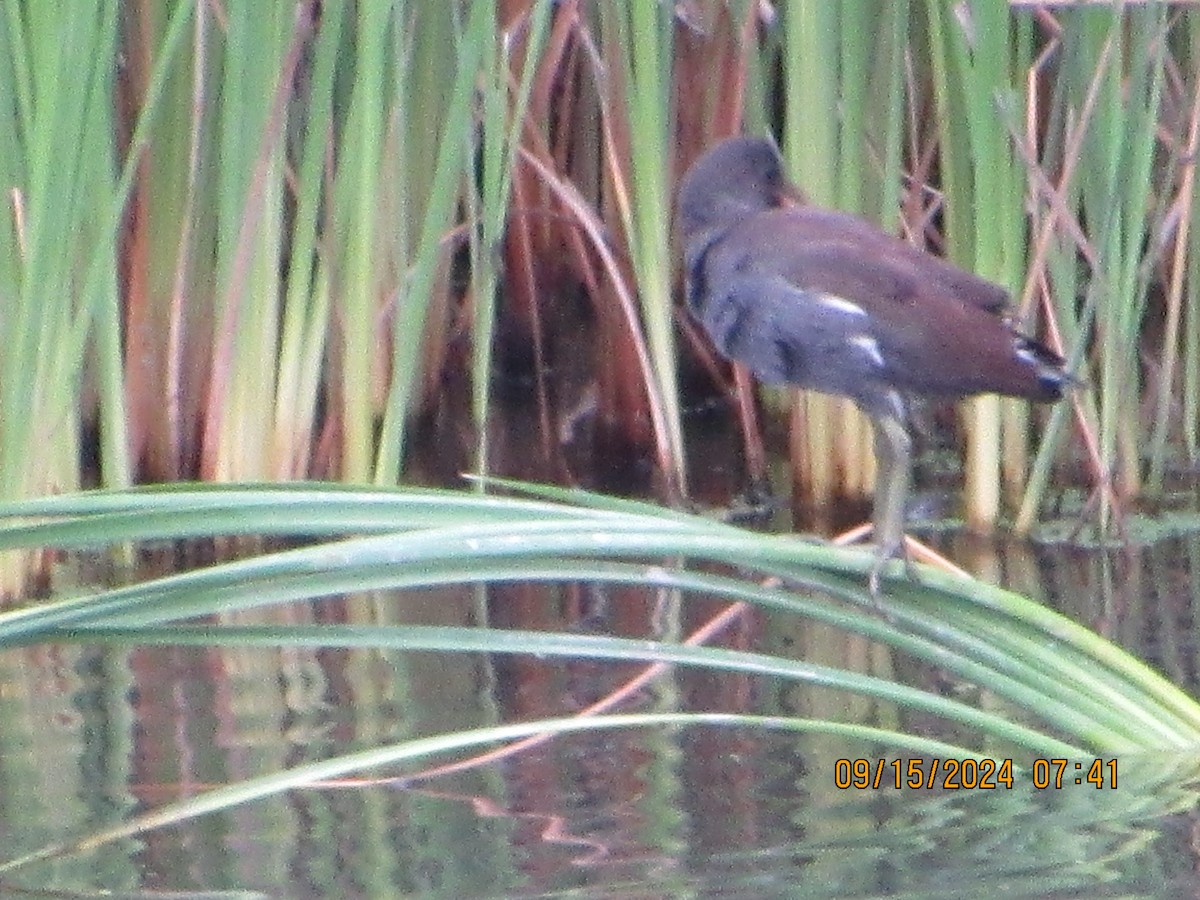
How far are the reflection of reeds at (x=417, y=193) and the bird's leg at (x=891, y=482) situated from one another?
1.67 feet

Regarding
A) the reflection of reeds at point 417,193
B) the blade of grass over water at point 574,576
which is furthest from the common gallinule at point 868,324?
the blade of grass over water at point 574,576

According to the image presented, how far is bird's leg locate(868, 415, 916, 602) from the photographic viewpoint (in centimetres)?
223

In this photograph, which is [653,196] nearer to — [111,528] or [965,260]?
[965,260]

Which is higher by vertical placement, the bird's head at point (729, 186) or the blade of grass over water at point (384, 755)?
the bird's head at point (729, 186)

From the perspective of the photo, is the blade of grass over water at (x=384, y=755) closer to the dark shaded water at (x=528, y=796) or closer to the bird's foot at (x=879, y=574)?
the bird's foot at (x=879, y=574)

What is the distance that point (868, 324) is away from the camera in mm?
2650

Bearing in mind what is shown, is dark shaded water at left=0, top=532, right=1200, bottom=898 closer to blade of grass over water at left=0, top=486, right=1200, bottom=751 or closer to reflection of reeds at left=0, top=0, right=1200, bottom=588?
blade of grass over water at left=0, top=486, right=1200, bottom=751

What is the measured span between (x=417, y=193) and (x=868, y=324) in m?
1.59

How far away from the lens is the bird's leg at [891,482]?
2.23 metres

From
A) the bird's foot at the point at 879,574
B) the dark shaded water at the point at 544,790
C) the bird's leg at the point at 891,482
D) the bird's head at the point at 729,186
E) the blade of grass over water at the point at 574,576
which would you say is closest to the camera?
the blade of grass over water at the point at 574,576

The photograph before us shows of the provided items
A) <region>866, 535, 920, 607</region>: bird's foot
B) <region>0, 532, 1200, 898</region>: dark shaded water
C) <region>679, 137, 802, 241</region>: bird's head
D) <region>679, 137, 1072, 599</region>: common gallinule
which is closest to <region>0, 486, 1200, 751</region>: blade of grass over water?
<region>866, 535, 920, 607</region>: bird's foot

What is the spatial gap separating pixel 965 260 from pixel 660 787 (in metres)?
1.47

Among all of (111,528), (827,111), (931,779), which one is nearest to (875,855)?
(931,779)
